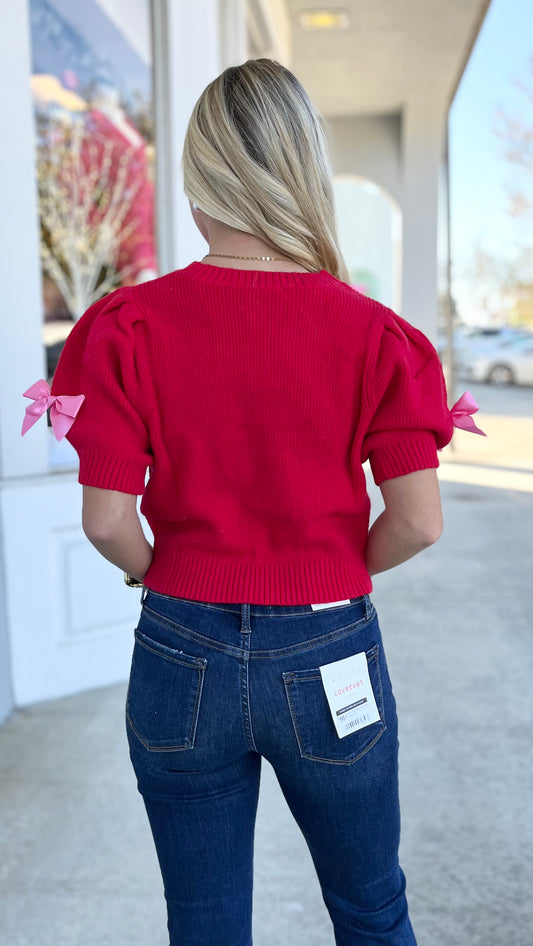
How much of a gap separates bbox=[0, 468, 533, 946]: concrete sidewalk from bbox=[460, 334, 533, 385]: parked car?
1344 cm

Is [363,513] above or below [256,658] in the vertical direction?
above

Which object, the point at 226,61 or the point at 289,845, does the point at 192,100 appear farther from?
the point at 289,845

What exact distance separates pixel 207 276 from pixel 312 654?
1.40 feet

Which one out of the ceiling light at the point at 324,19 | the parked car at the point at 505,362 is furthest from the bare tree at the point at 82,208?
the parked car at the point at 505,362

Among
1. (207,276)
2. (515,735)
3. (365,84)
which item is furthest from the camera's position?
(365,84)

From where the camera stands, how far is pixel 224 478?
35.5 inches

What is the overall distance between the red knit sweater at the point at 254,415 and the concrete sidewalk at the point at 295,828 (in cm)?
109

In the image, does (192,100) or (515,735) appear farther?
(192,100)

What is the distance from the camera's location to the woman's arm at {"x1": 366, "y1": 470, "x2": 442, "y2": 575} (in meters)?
0.91

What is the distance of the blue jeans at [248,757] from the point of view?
2.96ft

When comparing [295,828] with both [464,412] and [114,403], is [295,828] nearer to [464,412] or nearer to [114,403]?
[464,412]

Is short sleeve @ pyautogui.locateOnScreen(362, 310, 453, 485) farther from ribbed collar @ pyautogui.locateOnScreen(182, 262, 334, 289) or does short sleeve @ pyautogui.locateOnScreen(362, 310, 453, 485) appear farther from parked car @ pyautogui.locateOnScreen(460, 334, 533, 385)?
parked car @ pyautogui.locateOnScreen(460, 334, 533, 385)

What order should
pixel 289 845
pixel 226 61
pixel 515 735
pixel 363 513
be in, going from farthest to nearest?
pixel 226 61, pixel 515 735, pixel 289 845, pixel 363 513

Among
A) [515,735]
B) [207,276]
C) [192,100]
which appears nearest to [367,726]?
[207,276]
